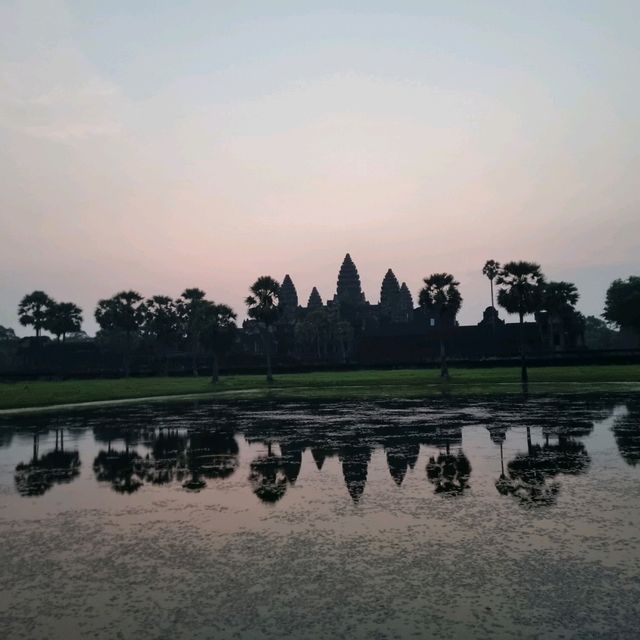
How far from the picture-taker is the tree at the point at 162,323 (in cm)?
9881

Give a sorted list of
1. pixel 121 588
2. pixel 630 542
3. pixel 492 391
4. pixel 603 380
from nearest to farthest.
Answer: pixel 121 588
pixel 630 542
pixel 492 391
pixel 603 380

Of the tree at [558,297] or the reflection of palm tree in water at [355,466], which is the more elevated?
the tree at [558,297]

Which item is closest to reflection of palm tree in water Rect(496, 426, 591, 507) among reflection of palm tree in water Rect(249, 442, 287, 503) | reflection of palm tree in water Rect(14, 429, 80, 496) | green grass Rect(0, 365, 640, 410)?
reflection of palm tree in water Rect(249, 442, 287, 503)

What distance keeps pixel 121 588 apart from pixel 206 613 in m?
1.38

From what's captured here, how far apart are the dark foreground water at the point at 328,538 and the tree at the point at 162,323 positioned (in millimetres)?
81607

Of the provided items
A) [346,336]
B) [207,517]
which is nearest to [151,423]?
[207,517]

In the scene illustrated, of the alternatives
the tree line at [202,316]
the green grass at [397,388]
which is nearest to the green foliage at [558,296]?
the tree line at [202,316]

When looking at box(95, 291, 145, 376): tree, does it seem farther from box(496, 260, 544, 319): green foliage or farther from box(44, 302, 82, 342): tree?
box(496, 260, 544, 319): green foliage

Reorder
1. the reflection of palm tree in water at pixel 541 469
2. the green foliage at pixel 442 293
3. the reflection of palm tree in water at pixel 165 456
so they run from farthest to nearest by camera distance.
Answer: the green foliage at pixel 442 293 < the reflection of palm tree in water at pixel 165 456 < the reflection of palm tree in water at pixel 541 469

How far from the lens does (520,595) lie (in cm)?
646

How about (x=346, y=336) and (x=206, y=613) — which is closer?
(x=206, y=613)

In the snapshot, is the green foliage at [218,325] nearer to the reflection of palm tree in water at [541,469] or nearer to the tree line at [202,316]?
the tree line at [202,316]

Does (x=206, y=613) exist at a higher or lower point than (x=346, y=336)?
lower

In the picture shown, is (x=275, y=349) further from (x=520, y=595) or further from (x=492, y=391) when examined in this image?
(x=520, y=595)
